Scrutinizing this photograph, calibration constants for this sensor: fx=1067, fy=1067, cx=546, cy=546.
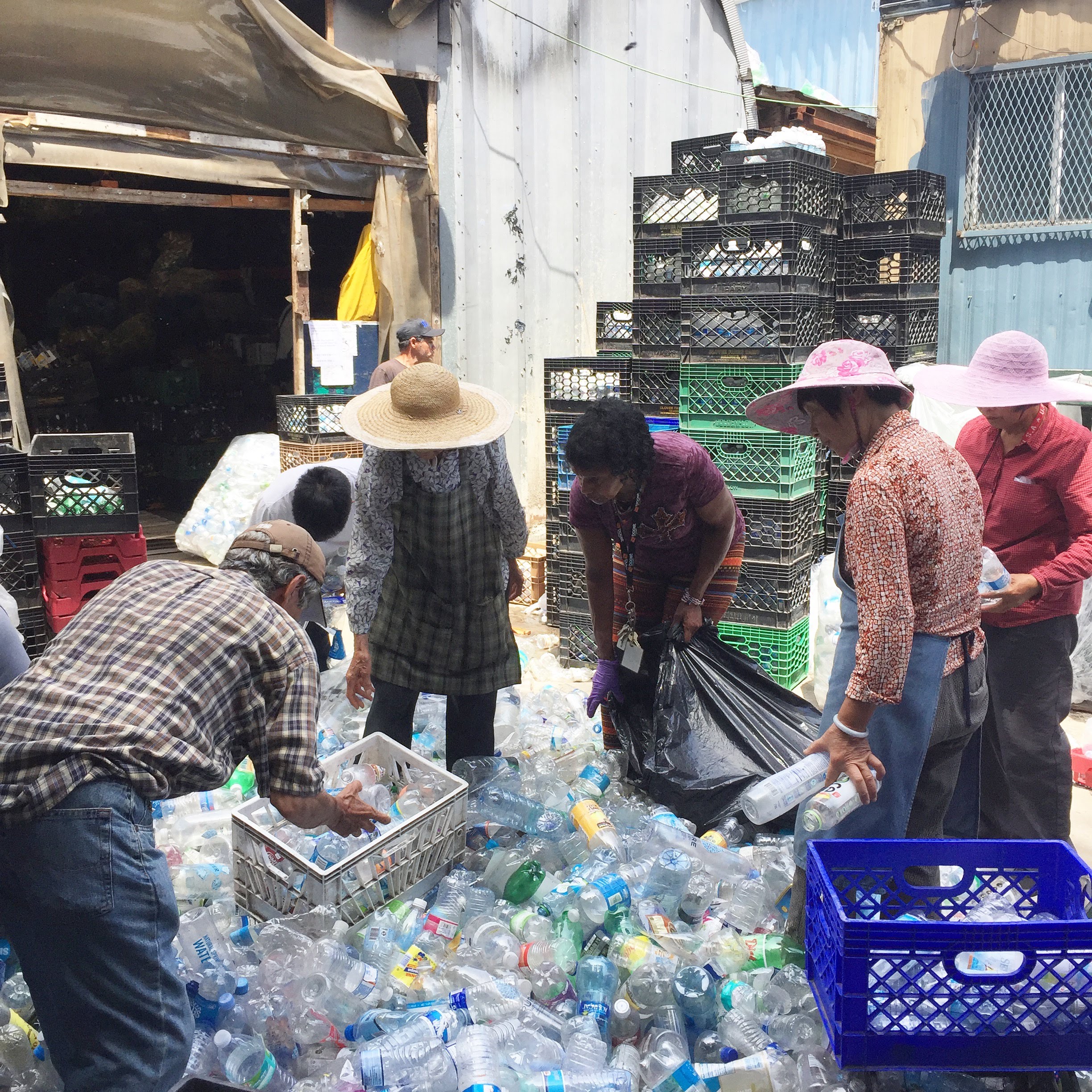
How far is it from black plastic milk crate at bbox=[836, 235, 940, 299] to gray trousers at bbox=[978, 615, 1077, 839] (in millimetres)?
2906

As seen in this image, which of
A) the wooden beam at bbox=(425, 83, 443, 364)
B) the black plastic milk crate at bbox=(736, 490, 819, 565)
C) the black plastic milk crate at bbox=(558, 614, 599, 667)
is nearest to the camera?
the black plastic milk crate at bbox=(736, 490, 819, 565)

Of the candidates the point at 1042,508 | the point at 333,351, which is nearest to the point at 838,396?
the point at 1042,508

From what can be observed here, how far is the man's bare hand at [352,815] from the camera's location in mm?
2674

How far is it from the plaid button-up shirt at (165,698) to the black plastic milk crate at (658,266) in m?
4.01

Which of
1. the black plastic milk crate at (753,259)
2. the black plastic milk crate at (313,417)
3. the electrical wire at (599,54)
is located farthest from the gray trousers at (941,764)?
the electrical wire at (599,54)

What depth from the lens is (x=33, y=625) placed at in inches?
204

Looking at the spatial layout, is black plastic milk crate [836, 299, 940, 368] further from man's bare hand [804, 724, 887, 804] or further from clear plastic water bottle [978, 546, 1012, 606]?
man's bare hand [804, 724, 887, 804]

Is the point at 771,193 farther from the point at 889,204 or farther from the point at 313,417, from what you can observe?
the point at 313,417

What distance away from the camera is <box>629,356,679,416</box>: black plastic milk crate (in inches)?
238

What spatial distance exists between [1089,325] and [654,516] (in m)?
4.82

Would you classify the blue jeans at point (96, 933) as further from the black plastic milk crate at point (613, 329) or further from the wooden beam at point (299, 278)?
the wooden beam at point (299, 278)

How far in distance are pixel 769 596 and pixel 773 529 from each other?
0.35m

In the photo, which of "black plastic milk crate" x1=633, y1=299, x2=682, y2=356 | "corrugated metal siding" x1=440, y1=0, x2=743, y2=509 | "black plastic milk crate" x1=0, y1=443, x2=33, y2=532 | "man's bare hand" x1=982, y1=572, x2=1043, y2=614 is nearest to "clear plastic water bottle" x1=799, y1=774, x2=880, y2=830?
"man's bare hand" x1=982, y1=572, x2=1043, y2=614

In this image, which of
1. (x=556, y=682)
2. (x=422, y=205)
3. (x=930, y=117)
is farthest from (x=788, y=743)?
(x=422, y=205)
